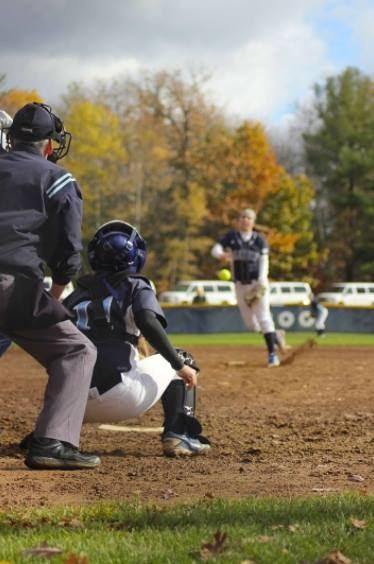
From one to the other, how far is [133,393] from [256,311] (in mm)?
9382

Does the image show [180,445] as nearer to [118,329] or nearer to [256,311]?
[118,329]

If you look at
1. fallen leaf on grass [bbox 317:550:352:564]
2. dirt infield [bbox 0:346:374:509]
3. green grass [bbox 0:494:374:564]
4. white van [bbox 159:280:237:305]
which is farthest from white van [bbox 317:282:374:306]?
fallen leaf on grass [bbox 317:550:352:564]

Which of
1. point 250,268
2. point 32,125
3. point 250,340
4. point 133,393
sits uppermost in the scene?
point 32,125

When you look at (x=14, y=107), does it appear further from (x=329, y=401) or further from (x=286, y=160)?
(x=329, y=401)

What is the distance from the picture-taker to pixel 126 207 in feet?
202

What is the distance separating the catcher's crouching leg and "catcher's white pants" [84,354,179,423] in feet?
0.38

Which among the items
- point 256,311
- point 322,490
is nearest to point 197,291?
point 256,311

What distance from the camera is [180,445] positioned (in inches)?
274

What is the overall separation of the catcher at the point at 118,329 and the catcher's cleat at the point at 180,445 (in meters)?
0.32

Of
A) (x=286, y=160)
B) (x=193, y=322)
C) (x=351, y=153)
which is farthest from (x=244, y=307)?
(x=286, y=160)

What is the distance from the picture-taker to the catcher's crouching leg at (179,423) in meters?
6.96

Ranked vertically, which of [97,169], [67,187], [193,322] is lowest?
[193,322]

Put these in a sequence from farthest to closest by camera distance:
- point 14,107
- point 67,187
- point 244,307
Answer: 1. point 14,107
2. point 244,307
3. point 67,187

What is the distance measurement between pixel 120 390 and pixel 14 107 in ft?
171
